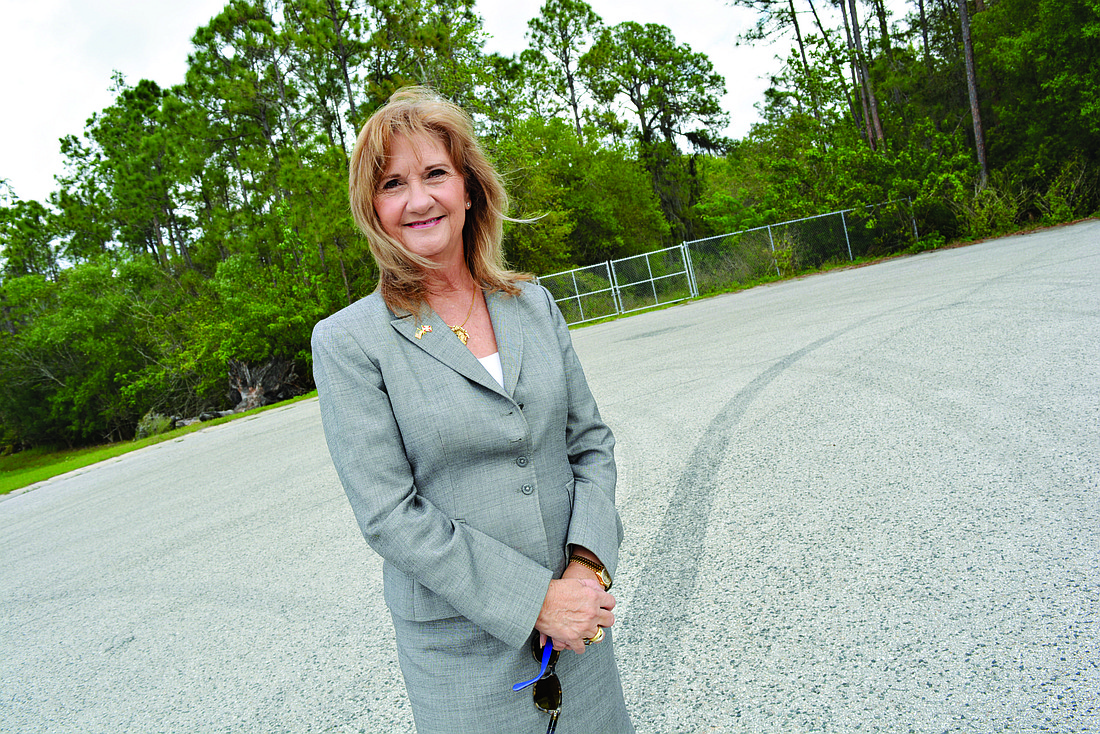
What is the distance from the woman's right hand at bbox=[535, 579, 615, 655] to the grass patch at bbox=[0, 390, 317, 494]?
1868cm

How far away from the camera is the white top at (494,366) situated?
5.32 feet

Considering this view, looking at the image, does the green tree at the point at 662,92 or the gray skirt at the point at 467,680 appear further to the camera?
the green tree at the point at 662,92

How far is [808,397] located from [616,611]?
3.93 m

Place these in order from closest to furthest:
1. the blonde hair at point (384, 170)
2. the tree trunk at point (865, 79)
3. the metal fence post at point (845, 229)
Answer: the blonde hair at point (384, 170)
the metal fence post at point (845, 229)
the tree trunk at point (865, 79)

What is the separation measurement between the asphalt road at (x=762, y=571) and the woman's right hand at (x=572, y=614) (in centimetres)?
24

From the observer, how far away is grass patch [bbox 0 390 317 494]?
17953 mm

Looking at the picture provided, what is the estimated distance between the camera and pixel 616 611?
354 cm

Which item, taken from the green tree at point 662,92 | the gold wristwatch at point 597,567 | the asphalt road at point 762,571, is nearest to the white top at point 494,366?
the gold wristwatch at point 597,567

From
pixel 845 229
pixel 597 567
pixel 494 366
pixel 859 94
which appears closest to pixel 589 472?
pixel 597 567

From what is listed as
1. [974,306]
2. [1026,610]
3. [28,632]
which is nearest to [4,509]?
[28,632]

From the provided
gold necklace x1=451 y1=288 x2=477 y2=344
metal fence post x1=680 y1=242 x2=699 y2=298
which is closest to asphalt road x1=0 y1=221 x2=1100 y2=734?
gold necklace x1=451 y1=288 x2=477 y2=344

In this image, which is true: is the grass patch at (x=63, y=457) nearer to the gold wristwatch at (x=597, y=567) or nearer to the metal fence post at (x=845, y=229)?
the gold wristwatch at (x=597, y=567)

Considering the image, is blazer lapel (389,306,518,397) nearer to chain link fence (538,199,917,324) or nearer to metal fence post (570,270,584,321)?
chain link fence (538,199,917,324)

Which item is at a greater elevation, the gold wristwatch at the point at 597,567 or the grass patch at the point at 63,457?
the gold wristwatch at the point at 597,567
